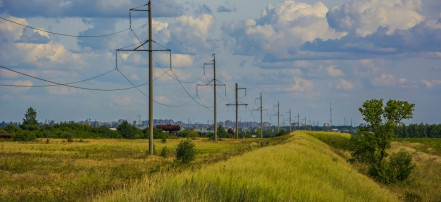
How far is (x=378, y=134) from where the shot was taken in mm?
38938

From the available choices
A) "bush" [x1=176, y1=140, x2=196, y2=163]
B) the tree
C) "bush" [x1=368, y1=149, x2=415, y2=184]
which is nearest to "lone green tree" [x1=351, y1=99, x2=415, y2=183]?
"bush" [x1=368, y1=149, x2=415, y2=184]

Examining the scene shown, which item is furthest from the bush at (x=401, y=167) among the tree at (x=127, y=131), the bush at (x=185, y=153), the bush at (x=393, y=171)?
the tree at (x=127, y=131)

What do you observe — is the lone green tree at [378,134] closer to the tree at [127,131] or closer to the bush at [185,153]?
the bush at [185,153]

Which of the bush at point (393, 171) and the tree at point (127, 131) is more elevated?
the tree at point (127, 131)

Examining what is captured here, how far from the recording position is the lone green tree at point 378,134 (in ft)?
123

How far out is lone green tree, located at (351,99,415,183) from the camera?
123 ft

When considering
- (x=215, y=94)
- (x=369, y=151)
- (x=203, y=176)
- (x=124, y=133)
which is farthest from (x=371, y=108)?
(x=124, y=133)

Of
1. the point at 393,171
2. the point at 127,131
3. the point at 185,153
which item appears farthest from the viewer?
the point at 127,131

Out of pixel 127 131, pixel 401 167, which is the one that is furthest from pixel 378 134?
pixel 127 131

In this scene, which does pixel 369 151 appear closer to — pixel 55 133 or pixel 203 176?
pixel 203 176

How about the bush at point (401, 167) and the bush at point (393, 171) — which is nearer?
the bush at point (393, 171)

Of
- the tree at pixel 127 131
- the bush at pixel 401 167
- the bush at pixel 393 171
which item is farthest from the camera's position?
the tree at pixel 127 131

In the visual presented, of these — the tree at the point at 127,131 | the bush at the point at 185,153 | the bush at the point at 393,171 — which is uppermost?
the tree at the point at 127,131

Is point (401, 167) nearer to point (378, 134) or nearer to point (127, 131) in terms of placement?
point (378, 134)
